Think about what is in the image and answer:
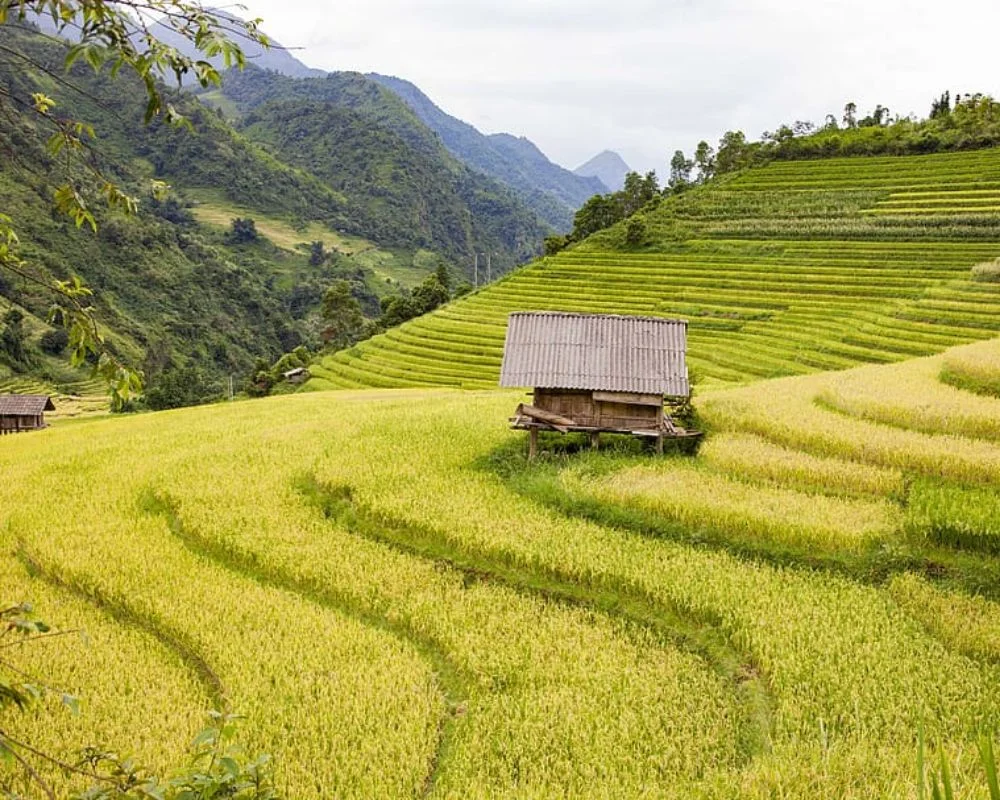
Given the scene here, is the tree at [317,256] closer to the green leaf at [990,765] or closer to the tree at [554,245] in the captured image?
the tree at [554,245]

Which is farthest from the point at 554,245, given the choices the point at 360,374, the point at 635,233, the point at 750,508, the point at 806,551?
the point at 806,551

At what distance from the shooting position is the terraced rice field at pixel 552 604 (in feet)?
23.0

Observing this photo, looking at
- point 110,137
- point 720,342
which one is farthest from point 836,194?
point 110,137

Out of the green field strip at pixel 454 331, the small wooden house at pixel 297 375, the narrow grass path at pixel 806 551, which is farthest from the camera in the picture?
the small wooden house at pixel 297 375

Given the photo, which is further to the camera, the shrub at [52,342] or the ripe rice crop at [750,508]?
the shrub at [52,342]

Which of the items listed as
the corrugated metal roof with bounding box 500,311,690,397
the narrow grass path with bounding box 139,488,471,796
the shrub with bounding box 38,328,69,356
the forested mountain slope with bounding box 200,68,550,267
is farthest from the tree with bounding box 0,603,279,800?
the forested mountain slope with bounding box 200,68,550,267

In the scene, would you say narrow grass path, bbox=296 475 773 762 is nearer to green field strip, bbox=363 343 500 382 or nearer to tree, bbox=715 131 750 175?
green field strip, bbox=363 343 500 382

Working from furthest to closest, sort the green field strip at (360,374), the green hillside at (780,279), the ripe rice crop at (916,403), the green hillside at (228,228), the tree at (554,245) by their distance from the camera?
the green hillside at (228,228)
the tree at (554,245)
the green field strip at (360,374)
the green hillside at (780,279)
the ripe rice crop at (916,403)

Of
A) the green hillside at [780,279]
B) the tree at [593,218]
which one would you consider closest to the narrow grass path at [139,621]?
the green hillside at [780,279]

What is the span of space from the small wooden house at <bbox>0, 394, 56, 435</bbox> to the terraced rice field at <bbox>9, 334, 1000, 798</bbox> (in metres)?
30.7

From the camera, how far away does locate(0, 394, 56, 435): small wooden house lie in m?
42.8

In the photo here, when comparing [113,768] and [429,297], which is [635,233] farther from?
[113,768]

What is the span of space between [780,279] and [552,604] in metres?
44.6

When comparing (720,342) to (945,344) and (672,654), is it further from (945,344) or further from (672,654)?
(672,654)
